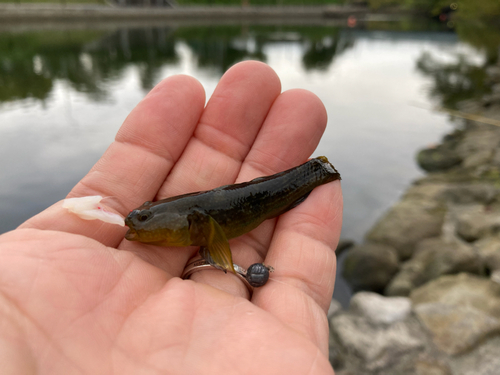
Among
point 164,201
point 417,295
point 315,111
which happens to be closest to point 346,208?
point 417,295

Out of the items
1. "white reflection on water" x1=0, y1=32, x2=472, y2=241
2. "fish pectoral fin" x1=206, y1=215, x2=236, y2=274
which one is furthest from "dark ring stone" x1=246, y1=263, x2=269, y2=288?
"white reflection on water" x1=0, y1=32, x2=472, y2=241

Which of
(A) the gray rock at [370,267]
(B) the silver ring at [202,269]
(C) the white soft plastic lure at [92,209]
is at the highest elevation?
(C) the white soft plastic lure at [92,209]

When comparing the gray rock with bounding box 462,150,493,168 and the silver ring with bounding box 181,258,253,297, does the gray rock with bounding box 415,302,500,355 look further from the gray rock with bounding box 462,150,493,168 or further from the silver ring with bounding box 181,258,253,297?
the gray rock with bounding box 462,150,493,168

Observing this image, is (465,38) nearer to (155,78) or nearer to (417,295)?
(155,78)

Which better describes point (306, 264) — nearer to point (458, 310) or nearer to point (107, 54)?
point (458, 310)

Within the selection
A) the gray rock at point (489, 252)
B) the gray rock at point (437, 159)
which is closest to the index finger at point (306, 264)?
the gray rock at point (489, 252)

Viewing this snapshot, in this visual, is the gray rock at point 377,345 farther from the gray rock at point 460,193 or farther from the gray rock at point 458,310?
the gray rock at point 460,193

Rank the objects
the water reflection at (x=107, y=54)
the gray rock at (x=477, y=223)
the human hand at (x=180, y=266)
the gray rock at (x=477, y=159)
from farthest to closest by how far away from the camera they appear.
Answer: the water reflection at (x=107, y=54) < the gray rock at (x=477, y=159) < the gray rock at (x=477, y=223) < the human hand at (x=180, y=266)
